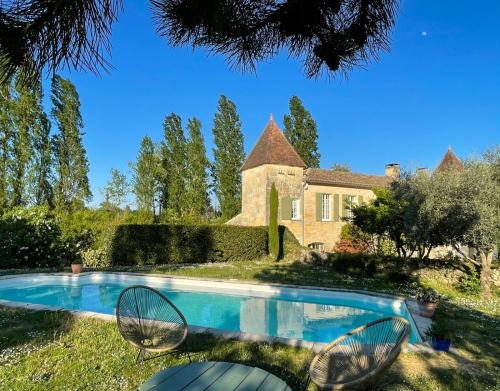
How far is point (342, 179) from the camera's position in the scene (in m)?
25.0

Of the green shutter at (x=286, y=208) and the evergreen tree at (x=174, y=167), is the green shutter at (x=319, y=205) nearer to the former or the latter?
the green shutter at (x=286, y=208)

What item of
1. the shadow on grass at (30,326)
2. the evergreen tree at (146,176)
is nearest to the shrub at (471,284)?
the shadow on grass at (30,326)

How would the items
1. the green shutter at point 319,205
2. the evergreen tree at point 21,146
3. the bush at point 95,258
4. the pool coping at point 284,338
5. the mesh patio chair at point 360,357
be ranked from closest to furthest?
the mesh patio chair at point 360,357 → the pool coping at point 284,338 → the bush at point 95,258 → the evergreen tree at point 21,146 → the green shutter at point 319,205

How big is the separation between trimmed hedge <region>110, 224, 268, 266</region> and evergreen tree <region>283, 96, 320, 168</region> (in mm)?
16002

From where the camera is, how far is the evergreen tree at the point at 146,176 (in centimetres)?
2952

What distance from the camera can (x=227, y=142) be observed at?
Result: 32.3m

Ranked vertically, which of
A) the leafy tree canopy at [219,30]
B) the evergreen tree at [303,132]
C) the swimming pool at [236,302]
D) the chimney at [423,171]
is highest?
the evergreen tree at [303,132]

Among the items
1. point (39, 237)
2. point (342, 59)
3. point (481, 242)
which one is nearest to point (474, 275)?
point (481, 242)

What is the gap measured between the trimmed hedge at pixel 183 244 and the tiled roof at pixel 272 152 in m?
4.98

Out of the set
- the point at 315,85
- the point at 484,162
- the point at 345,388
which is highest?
the point at 484,162

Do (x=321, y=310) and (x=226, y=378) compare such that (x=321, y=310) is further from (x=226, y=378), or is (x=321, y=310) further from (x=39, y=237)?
(x=39, y=237)

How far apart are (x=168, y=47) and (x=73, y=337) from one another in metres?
4.77

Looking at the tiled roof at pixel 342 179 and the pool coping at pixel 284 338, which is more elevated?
the tiled roof at pixel 342 179

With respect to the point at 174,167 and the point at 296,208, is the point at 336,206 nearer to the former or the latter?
the point at 296,208
